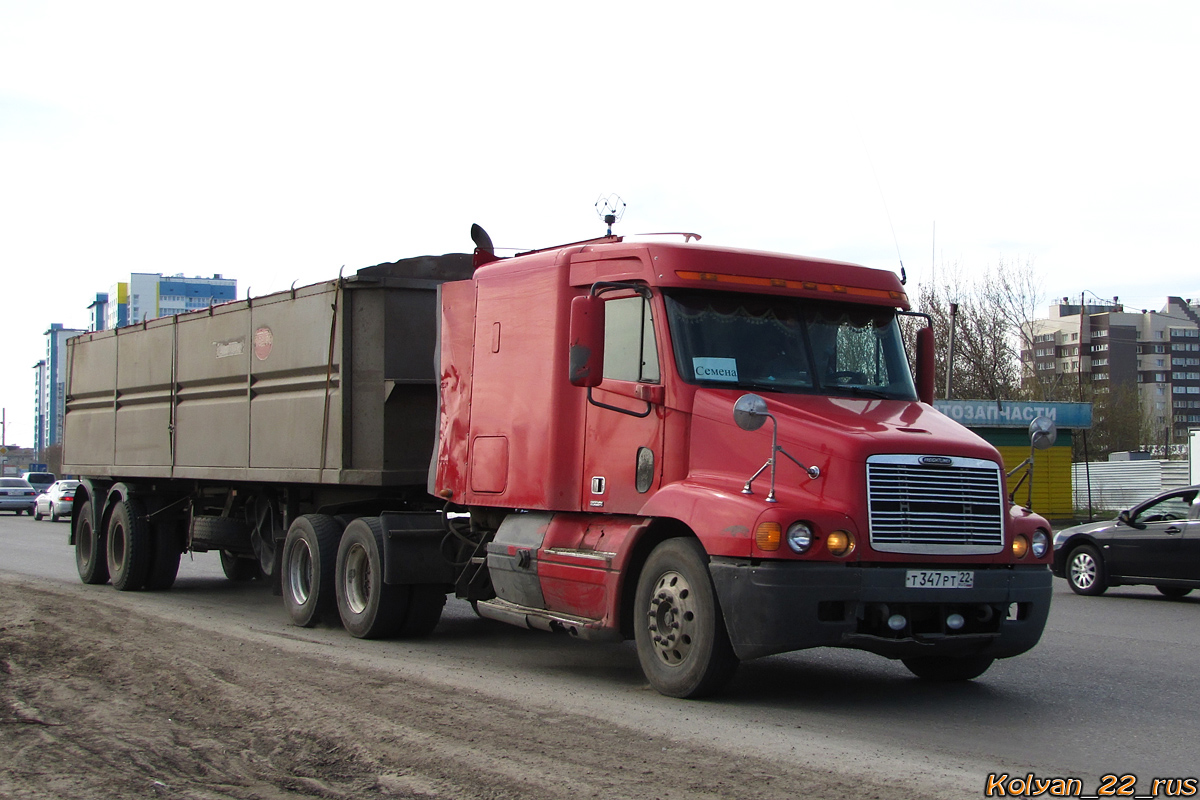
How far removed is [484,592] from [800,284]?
146 inches

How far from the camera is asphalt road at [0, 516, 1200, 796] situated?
20.4ft

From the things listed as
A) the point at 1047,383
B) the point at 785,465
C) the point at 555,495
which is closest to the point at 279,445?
the point at 555,495

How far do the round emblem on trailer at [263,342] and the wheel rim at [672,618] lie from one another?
5925mm

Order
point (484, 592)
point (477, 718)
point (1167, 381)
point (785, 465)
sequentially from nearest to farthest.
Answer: point (477, 718), point (785, 465), point (484, 592), point (1167, 381)

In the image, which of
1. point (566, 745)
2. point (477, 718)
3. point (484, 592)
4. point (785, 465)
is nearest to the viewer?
point (566, 745)

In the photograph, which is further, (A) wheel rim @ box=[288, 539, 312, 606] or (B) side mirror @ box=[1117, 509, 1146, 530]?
(B) side mirror @ box=[1117, 509, 1146, 530]

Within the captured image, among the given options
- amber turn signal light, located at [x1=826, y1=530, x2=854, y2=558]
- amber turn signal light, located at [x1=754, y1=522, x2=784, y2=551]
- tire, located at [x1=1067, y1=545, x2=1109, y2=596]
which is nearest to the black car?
tire, located at [x1=1067, y1=545, x2=1109, y2=596]

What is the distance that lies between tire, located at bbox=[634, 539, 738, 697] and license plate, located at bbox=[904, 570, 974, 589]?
1.12 meters

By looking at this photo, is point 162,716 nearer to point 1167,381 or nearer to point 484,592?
point 484,592

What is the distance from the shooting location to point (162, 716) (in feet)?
22.9

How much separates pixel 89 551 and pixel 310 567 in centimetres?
600

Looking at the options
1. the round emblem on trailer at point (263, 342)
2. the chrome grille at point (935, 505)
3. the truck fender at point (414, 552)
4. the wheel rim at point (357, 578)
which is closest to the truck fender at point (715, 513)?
the chrome grille at point (935, 505)

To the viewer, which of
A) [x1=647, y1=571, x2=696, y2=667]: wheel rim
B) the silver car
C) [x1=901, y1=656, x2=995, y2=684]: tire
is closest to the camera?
[x1=647, y1=571, x2=696, y2=667]: wheel rim

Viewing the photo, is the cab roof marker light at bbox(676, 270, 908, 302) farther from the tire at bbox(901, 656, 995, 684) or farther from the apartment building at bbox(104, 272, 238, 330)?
the apartment building at bbox(104, 272, 238, 330)
